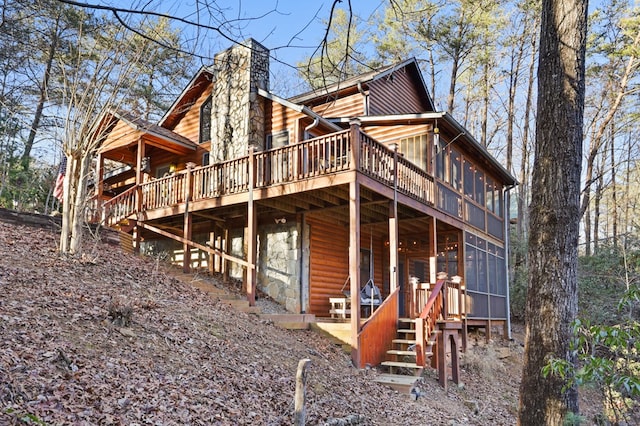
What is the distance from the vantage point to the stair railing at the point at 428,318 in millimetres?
9543

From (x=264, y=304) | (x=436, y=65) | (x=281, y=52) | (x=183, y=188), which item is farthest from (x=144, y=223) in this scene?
(x=436, y=65)

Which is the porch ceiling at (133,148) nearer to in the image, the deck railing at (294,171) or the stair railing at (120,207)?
the stair railing at (120,207)

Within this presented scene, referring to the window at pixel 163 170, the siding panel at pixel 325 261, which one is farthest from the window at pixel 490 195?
the window at pixel 163 170

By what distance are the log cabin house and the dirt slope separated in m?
1.37

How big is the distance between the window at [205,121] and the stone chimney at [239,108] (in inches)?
42.1

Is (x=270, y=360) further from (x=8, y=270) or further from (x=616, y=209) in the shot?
(x=616, y=209)

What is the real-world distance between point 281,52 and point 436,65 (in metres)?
23.9

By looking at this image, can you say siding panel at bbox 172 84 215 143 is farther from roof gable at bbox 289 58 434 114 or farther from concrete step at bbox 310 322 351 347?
concrete step at bbox 310 322 351 347

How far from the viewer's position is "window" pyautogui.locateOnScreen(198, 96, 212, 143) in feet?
55.5

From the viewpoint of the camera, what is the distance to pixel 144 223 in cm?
1462

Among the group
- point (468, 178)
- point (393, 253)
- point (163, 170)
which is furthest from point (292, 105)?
point (163, 170)

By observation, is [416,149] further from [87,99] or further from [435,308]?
[87,99]

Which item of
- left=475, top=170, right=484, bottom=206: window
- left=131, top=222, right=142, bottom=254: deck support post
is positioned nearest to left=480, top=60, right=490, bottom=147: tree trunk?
left=475, top=170, right=484, bottom=206: window

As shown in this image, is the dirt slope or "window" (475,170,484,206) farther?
"window" (475,170,484,206)
